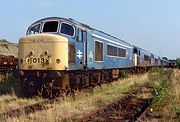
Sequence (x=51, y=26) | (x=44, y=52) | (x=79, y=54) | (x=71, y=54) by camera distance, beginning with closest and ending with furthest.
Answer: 1. (x=44, y=52)
2. (x=71, y=54)
3. (x=51, y=26)
4. (x=79, y=54)

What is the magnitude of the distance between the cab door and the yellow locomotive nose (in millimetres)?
1263

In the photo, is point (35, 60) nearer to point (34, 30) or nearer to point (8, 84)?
point (34, 30)

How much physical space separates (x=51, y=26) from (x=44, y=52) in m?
1.62

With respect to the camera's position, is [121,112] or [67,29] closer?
[121,112]

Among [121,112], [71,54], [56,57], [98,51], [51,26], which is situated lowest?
[121,112]

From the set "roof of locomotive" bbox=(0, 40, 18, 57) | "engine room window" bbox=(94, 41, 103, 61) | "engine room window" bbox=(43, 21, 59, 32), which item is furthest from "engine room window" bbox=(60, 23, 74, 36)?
"roof of locomotive" bbox=(0, 40, 18, 57)

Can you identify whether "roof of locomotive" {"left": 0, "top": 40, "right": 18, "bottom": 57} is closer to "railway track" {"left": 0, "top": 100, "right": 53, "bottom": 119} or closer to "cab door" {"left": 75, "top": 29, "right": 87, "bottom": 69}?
"cab door" {"left": 75, "top": 29, "right": 87, "bottom": 69}

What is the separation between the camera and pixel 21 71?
1455cm

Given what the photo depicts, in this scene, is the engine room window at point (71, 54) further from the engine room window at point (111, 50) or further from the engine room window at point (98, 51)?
the engine room window at point (111, 50)

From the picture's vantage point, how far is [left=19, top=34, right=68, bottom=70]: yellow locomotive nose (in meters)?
14.2

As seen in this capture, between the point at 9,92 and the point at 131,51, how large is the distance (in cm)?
1894

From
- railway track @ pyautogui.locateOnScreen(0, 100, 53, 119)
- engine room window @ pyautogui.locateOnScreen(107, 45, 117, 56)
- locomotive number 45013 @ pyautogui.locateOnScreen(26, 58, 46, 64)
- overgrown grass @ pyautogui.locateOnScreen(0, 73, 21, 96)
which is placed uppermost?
engine room window @ pyautogui.locateOnScreen(107, 45, 117, 56)

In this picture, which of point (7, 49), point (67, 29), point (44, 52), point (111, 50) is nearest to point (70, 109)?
point (44, 52)

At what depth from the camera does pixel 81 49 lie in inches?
632
